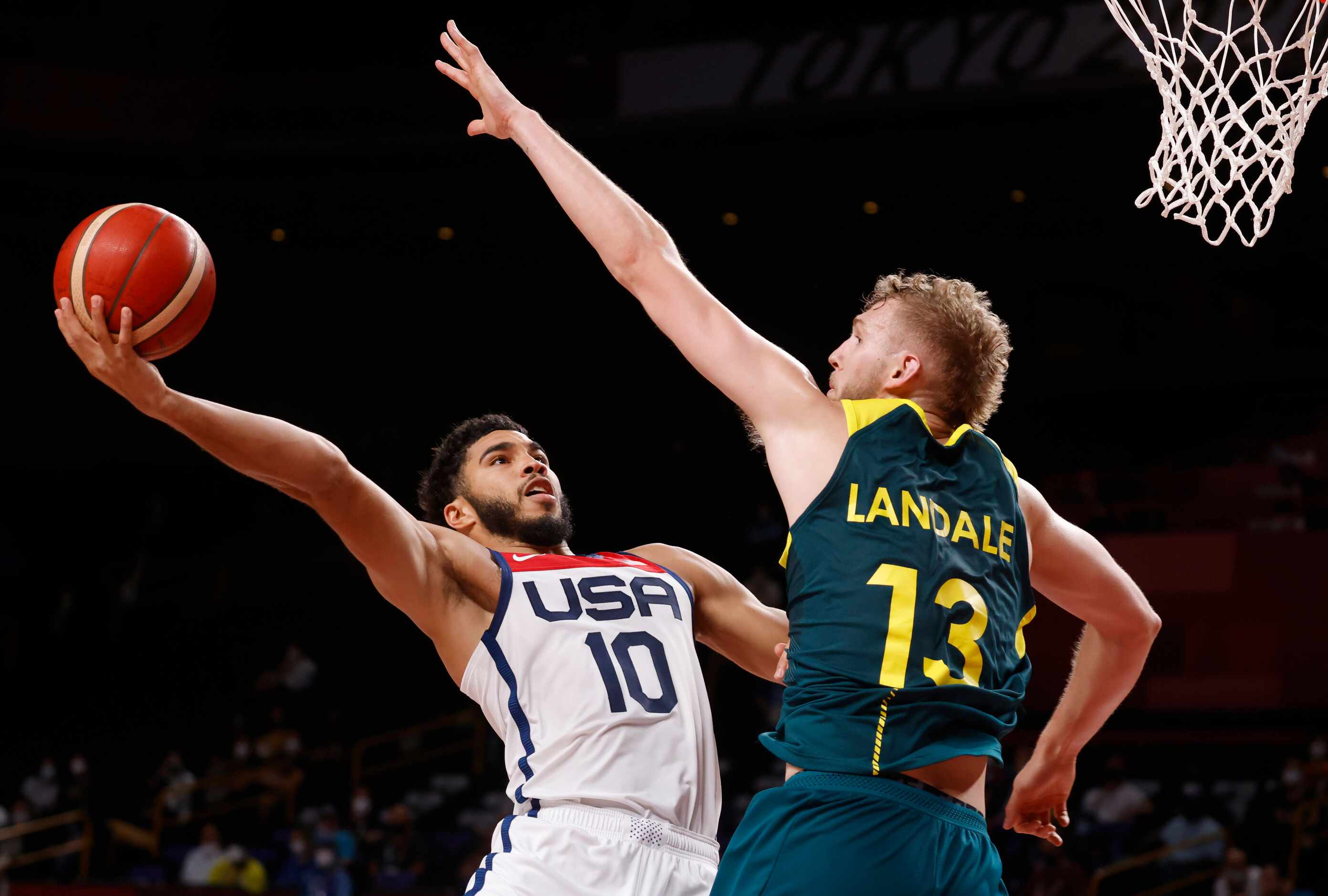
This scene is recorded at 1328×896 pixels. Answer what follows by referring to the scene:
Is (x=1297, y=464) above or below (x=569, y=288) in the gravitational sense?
below

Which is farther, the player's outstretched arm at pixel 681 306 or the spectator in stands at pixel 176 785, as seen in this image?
the spectator in stands at pixel 176 785

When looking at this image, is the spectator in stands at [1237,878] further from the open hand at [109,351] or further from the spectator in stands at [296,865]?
the open hand at [109,351]

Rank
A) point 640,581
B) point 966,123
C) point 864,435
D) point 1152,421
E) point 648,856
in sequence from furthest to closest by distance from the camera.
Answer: point 1152,421, point 966,123, point 640,581, point 648,856, point 864,435

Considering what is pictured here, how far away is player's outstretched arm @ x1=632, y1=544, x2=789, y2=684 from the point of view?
151 inches

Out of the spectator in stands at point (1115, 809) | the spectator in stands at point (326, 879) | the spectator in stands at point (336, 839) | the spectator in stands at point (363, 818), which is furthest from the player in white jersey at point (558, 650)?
the spectator in stands at point (363, 818)

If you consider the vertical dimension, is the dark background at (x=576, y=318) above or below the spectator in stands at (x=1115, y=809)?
above

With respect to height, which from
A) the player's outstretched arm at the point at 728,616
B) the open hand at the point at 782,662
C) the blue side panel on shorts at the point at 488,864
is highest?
the player's outstretched arm at the point at 728,616

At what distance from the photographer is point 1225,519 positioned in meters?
11.2

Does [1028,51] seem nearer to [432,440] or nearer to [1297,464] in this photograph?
[1297,464]

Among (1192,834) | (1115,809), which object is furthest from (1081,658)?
(1115,809)

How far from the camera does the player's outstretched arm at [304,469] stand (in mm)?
3002

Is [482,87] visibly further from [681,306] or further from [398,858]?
[398,858]

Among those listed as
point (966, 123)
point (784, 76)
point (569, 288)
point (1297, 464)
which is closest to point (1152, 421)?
point (1297, 464)

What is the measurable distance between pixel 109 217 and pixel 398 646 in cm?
1093
